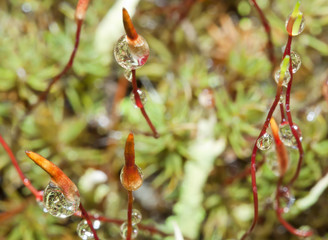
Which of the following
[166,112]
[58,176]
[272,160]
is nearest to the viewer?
[58,176]

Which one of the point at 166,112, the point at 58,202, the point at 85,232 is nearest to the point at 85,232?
the point at 85,232

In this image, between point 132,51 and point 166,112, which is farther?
point 166,112

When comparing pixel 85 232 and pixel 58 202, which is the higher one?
pixel 58 202

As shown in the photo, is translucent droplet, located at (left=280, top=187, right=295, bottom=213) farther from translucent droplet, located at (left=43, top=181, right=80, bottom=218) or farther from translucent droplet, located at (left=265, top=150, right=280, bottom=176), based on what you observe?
translucent droplet, located at (left=43, top=181, right=80, bottom=218)

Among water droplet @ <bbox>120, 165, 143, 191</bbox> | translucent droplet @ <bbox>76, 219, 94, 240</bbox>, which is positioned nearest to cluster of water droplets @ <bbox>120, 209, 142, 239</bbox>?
translucent droplet @ <bbox>76, 219, 94, 240</bbox>

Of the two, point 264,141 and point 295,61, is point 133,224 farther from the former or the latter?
point 295,61

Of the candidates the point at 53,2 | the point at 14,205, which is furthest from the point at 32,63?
the point at 14,205

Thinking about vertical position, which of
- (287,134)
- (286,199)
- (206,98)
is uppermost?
(287,134)

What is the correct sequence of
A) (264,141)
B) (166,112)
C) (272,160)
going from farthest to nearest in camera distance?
(166,112), (272,160), (264,141)
